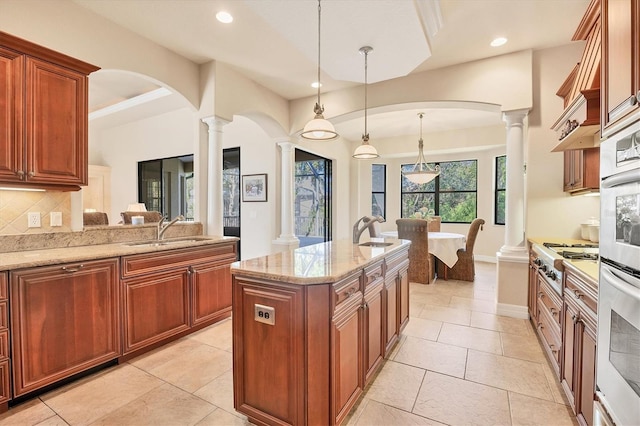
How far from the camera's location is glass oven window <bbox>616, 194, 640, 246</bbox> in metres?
1.03

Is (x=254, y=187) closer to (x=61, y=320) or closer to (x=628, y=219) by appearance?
(x=61, y=320)

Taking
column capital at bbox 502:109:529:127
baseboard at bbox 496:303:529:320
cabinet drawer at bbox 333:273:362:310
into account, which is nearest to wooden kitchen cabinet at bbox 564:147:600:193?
column capital at bbox 502:109:529:127

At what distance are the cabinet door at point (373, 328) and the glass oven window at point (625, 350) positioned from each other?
1.16 metres

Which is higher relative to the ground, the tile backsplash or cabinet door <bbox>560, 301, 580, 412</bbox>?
the tile backsplash

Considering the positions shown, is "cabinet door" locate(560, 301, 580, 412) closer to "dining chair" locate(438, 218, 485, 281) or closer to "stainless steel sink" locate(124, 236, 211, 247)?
"stainless steel sink" locate(124, 236, 211, 247)

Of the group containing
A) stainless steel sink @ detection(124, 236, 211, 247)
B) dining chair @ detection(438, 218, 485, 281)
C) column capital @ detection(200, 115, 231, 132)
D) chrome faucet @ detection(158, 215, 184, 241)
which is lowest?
dining chair @ detection(438, 218, 485, 281)

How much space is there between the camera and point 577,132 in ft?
7.39

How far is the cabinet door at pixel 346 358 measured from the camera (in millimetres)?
1617

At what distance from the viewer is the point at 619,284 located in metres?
1.11

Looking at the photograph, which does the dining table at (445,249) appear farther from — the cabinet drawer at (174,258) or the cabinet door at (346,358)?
the cabinet door at (346,358)

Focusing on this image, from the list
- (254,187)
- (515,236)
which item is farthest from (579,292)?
(254,187)

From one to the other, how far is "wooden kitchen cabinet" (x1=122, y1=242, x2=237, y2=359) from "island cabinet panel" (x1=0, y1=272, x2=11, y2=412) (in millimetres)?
669

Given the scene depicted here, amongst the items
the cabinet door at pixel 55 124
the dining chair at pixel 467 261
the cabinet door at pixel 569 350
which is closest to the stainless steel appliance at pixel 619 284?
the cabinet door at pixel 569 350

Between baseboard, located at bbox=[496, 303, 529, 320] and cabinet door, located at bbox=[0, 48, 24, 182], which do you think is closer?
cabinet door, located at bbox=[0, 48, 24, 182]
